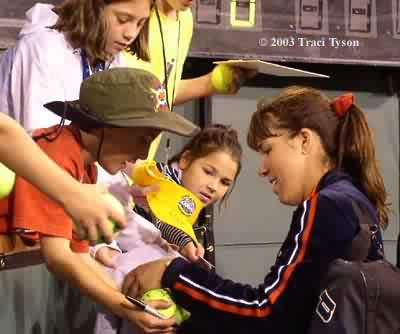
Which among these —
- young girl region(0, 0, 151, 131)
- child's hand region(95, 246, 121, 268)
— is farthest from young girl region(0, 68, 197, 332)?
young girl region(0, 0, 151, 131)

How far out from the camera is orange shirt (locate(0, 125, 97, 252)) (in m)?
1.64

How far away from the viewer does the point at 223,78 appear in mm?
2775

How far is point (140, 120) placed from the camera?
1.80 metres

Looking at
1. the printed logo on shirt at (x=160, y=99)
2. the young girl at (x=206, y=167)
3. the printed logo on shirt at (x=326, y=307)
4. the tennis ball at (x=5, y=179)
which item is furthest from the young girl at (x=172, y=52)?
the tennis ball at (x=5, y=179)

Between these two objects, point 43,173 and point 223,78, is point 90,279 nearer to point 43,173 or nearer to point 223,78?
point 43,173

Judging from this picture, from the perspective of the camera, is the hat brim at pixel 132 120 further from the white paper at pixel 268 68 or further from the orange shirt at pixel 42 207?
the white paper at pixel 268 68

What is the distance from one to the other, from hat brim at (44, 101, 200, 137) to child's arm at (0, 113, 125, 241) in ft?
2.14

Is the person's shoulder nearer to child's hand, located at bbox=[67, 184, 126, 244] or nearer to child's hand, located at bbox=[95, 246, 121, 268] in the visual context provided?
child's hand, located at bbox=[95, 246, 121, 268]

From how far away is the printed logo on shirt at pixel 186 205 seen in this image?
2.60 meters

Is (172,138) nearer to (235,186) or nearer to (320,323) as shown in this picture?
(235,186)

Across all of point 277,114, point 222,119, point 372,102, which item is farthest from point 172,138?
point 277,114

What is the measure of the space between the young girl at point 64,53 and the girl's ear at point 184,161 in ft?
A: 2.30

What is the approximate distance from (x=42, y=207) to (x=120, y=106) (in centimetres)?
29

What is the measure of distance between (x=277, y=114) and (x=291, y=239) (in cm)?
38
